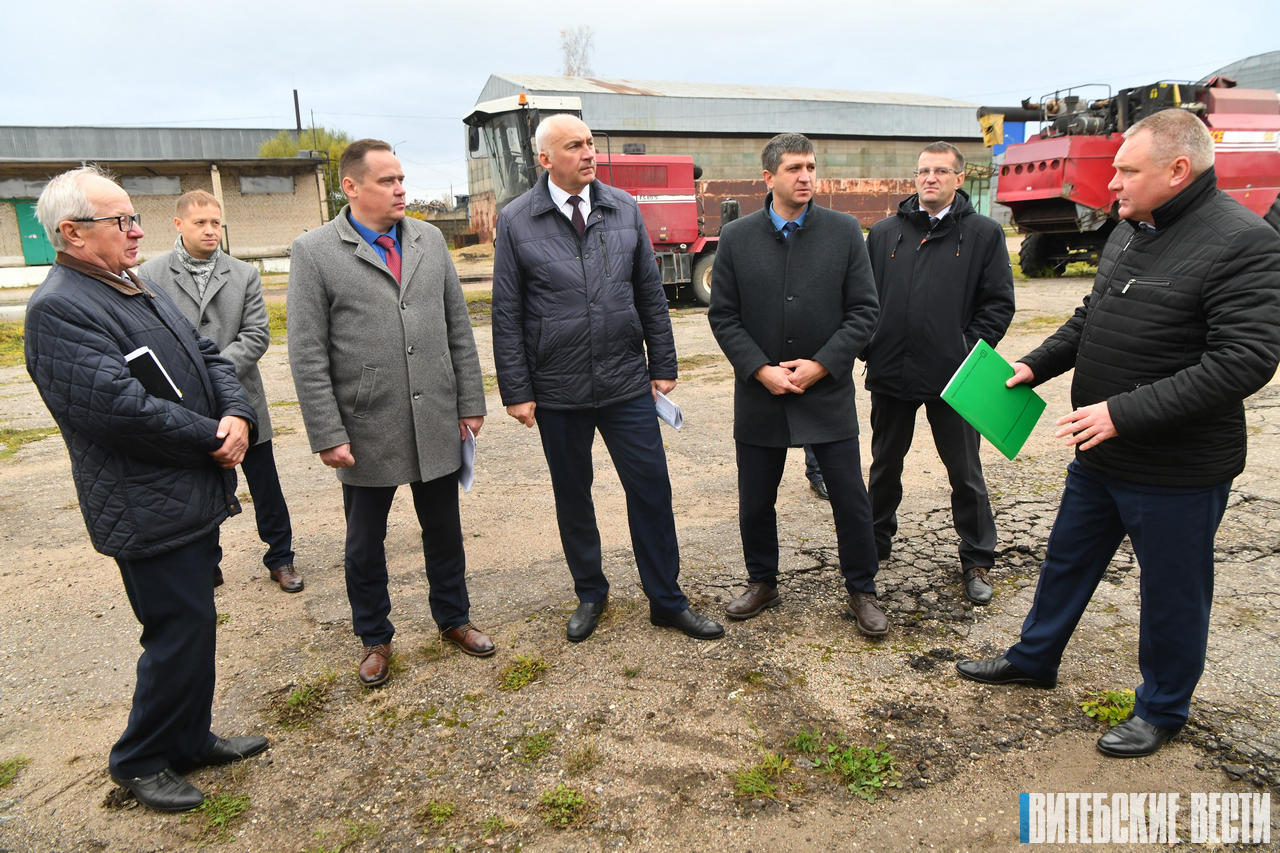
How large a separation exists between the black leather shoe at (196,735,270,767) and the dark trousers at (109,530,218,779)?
11 cm

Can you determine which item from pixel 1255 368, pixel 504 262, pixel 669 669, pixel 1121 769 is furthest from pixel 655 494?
pixel 1255 368

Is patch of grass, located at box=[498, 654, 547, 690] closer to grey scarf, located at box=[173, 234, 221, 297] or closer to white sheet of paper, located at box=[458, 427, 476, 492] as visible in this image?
white sheet of paper, located at box=[458, 427, 476, 492]

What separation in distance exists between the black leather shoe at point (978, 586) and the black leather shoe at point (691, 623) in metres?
1.13

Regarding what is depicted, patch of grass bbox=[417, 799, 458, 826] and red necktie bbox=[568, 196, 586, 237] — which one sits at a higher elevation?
red necktie bbox=[568, 196, 586, 237]

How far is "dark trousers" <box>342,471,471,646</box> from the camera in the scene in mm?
2971

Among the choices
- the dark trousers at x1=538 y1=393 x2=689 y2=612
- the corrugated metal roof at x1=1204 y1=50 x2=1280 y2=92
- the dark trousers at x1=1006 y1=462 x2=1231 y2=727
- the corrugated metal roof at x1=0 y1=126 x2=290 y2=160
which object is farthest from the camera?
the corrugated metal roof at x1=1204 y1=50 x2=1280 y2=92

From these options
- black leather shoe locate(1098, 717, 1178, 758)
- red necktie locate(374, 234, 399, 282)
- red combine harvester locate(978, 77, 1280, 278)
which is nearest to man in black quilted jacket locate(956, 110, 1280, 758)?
black leather shoe locate(1098, 717, 1178, 758)

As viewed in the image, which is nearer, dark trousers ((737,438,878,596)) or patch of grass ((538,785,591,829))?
patch of grass ((538,785,591,829))

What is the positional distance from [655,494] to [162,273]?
2.52 metres

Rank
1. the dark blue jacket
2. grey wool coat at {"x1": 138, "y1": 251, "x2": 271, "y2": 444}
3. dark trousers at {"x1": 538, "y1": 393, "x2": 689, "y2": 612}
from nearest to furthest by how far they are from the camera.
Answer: the dark blue jacket < dark trousers at {"x1": 538, "y1": 393, "x2": 689, "y2": 612} < grey wool coat at {"x1": 138, "y1": 251, "x2": 271, "y2": 444}

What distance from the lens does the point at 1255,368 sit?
6.91 ft

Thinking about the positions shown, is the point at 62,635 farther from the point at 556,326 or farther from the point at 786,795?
the point at 786,795

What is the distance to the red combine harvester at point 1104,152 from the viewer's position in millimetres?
12102

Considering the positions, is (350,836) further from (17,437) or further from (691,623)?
(17,437)
